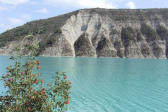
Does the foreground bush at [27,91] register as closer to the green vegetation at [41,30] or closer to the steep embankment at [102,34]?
Result: the steep embankment at [102,34]

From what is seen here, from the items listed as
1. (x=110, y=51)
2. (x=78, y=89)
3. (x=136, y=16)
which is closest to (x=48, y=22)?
(x=110, y=51)

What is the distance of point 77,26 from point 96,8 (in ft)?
88.3

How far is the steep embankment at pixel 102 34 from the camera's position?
137 m

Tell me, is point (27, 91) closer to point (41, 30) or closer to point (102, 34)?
point (102, 34)

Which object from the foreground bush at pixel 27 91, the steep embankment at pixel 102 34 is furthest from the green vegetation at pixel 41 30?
the foreground bush at pixel 27 91

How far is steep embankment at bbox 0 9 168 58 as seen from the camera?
137 meters

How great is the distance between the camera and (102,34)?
146 metres

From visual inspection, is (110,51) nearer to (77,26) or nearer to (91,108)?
(77,26)

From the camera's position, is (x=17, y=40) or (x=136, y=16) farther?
(x=136, y=16)

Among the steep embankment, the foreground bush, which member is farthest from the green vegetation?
the foreground bush

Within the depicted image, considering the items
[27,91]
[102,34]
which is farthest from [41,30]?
[27,91]

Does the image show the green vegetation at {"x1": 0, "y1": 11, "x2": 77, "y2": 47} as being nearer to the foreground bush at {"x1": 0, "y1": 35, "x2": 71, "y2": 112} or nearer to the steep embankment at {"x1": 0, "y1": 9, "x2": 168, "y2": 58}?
the steep embankment at {"x1": 0, "y1": 9, "x2": 168, "y2": 58}

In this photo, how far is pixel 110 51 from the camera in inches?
5482

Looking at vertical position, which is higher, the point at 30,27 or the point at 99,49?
the point at 30,27
